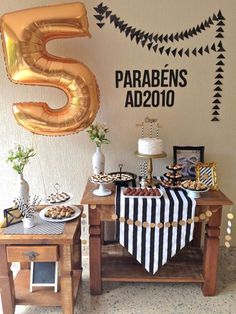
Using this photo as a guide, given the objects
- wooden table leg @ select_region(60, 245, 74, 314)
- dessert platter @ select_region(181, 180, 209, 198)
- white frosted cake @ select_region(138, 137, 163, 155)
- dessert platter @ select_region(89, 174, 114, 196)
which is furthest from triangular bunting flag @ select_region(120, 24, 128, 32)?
wooden table leg @ select_region(60, 245, 74, 314)

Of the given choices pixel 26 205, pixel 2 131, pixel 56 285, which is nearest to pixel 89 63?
pixel 2 131

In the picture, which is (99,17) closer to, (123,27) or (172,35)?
(123,27)

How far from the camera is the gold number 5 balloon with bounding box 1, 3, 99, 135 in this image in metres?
1.77

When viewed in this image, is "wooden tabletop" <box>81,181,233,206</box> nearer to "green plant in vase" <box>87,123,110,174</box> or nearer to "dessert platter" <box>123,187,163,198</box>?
"dessert platter" <box>123,187,163,198</box>

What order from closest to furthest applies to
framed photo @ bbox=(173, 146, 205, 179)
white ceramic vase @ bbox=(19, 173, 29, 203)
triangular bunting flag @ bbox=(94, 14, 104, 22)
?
white ceramic vase @ bbox=(19, 173, 29, 203)
triangular bunting flag @ bbox=(94, 14, 104, 22)
framed photo @ bbox=(173, 146, 205, 179)

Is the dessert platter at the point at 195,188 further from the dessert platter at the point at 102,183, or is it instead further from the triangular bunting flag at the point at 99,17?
the triangular bunting flag at the point at 99,17

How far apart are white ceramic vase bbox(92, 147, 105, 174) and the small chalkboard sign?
0.69 metres

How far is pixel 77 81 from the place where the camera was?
1.86m

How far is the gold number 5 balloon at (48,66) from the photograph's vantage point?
1.77 meters

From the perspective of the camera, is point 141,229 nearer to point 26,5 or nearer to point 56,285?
point 56,285

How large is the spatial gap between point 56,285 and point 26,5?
1906 millimetres

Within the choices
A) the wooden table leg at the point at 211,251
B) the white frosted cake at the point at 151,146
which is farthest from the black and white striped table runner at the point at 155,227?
the white frosted cake at the point at 151,146

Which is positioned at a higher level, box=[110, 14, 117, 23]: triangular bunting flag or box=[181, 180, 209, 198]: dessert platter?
box=[110, 14, 117, 23]: triangular bunting flag

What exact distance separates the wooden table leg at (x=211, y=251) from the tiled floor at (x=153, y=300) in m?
0.08
